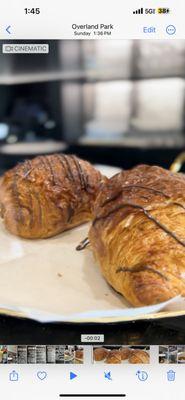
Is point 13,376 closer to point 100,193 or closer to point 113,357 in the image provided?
point 113,357

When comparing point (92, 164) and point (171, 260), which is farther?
point (92, 164)

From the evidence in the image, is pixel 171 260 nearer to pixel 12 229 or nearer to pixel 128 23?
pixel 12 229

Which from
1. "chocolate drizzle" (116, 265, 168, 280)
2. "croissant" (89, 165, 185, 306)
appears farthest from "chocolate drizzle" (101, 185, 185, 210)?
"chocolate drizzle" (116, 265, 168, 280)

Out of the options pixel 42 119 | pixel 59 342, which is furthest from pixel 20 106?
pixel 59 342

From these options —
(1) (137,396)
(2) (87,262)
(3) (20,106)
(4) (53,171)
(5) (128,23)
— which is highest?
(5) (128,23)

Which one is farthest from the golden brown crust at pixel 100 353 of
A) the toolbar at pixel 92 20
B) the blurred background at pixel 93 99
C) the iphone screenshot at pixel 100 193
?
the toolbar at pixel 92 20

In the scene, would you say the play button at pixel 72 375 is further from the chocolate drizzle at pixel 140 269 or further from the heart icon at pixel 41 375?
the chocolate drizzle at pixel 140 269
